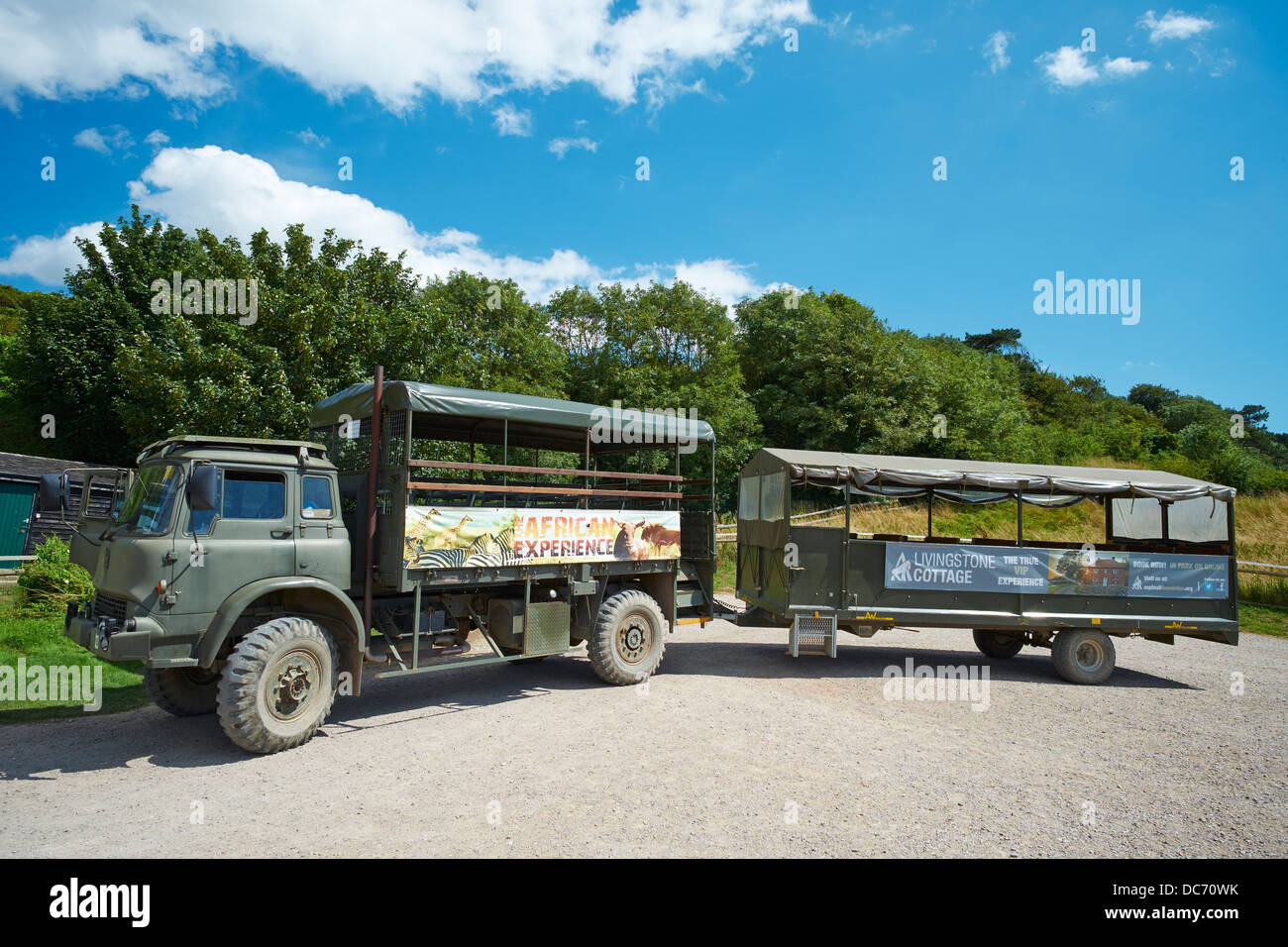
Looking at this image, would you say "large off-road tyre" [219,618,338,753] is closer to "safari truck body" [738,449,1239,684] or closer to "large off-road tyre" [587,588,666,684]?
"large off-road tyre" [587,588,666,684]

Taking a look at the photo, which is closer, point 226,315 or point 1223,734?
point 1223,734

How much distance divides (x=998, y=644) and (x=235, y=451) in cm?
1173

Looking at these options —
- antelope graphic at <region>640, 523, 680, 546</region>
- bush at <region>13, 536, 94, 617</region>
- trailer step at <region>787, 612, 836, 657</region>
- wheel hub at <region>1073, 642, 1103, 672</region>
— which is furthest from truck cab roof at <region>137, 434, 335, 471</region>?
wheel hub at <region>1073, 642, 1103, 672</region>

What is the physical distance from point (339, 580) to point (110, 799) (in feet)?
8.01

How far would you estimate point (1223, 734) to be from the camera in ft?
26.1

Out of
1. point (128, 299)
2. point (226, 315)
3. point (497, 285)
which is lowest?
point (226, 315)

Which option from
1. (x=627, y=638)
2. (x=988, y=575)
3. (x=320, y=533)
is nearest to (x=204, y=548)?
(x=320, y=533)

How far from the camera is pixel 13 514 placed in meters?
20.5

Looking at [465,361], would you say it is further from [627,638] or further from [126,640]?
[126,640]

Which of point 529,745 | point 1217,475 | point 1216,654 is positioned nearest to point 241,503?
point 529,745

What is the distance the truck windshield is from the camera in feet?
20.5

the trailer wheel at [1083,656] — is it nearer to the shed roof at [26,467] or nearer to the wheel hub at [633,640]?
the wheel hub at [633,640]

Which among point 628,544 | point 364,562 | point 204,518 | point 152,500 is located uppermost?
point 152,500

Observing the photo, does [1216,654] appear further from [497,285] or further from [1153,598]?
[497,285]
